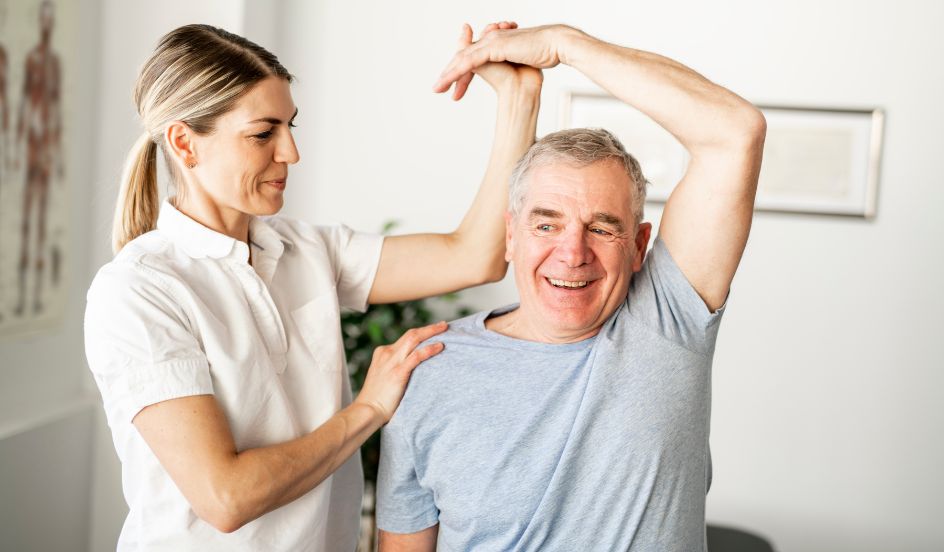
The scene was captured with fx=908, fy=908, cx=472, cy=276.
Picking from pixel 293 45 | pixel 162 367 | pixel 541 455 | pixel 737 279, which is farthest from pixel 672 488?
pixel 293 45

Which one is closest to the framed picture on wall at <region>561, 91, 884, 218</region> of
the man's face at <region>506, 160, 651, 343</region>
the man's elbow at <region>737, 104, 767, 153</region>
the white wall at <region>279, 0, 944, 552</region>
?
the white wall at <region>279, 0, 944, 552</region>

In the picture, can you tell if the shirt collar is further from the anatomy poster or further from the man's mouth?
the anatomy poster

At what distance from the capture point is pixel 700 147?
149 cm

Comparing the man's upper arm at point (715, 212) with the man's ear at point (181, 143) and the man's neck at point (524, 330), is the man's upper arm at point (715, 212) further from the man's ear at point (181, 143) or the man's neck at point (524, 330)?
the man's ear at point (181, 143)

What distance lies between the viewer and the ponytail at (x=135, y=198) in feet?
5.77

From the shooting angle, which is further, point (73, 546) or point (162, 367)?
point (73, 546)

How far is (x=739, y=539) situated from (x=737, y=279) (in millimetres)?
1100

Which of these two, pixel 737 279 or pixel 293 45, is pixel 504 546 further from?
pixel 293 45

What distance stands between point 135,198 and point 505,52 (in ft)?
2.55

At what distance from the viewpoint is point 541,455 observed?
159 cm

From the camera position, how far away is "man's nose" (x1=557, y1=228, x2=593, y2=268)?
5.20 ft

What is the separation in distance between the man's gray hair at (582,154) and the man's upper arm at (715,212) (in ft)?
0.32

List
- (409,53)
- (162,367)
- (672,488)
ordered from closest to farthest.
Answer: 1. (162,367)
2. (672,488)
3. (409,53)

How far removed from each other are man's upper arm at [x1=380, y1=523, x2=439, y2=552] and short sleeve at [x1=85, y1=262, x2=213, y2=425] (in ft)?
1.70
